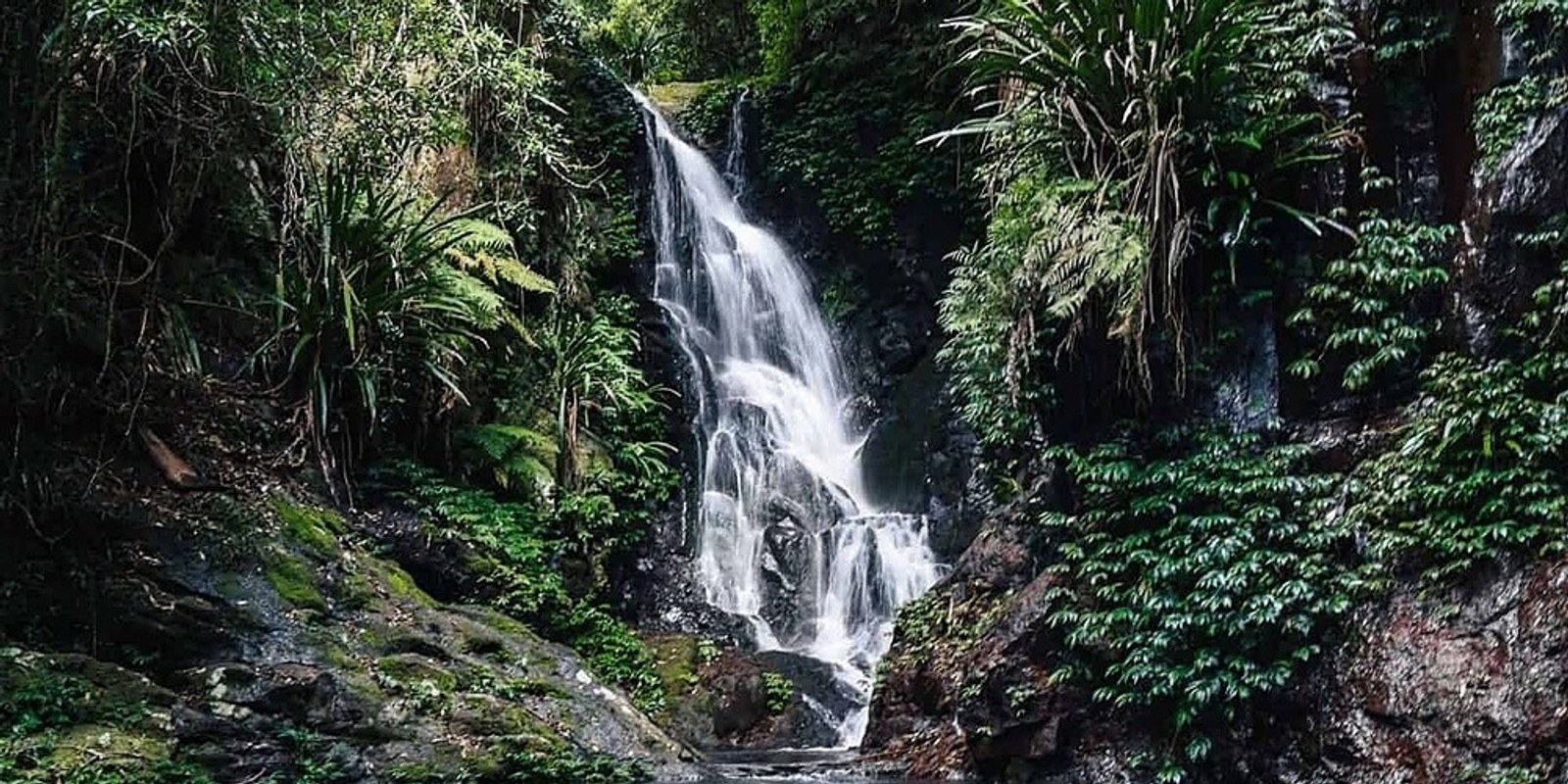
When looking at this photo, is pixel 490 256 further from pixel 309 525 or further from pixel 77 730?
pixel 77 730

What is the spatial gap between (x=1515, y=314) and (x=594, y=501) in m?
7.42

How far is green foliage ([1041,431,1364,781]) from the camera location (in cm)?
615

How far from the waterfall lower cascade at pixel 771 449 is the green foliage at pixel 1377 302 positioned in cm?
493

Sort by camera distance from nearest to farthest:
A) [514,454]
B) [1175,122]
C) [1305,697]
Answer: [1305,697]
[1175,122]
[514,454]

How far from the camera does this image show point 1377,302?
21.1 ft

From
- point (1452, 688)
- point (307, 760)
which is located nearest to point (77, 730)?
point (307, 760)

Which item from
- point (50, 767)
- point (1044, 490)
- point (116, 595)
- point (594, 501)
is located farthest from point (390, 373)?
point (1044, 490)

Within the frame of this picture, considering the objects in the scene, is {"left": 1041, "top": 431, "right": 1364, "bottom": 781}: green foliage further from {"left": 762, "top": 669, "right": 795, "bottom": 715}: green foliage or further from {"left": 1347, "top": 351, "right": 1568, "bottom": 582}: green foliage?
{"left": 762, "top": 669, "right": 795, "bottom": 715}: green foliage

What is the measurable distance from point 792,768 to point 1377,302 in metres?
4.68

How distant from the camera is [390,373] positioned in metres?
8.91

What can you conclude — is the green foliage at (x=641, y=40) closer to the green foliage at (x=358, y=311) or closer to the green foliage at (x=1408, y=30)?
the green foliage at (x=358, y=311)

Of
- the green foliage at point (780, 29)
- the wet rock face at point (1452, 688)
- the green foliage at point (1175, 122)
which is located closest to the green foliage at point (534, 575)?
the green foliage at point (1175, 122)

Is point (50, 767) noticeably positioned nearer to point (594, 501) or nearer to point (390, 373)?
point (390, 373)

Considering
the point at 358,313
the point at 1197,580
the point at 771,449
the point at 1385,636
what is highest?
the point at 358,313
